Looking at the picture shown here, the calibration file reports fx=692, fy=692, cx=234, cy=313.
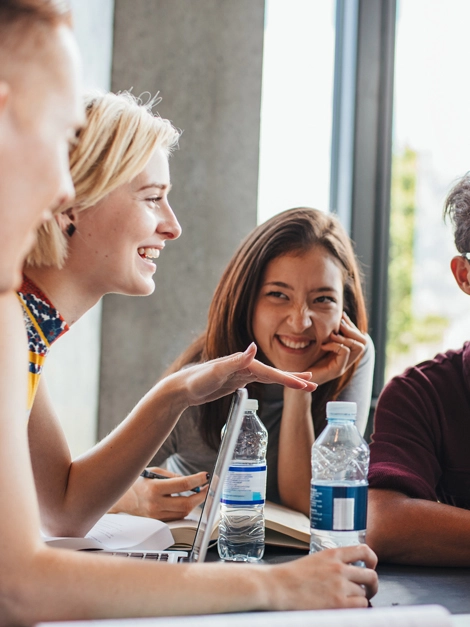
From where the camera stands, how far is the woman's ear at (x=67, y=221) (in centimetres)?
109

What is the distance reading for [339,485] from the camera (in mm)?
937

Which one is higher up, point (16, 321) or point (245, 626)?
point (16, 321)

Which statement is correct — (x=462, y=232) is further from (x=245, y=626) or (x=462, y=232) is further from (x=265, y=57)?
(x=265, y=57)

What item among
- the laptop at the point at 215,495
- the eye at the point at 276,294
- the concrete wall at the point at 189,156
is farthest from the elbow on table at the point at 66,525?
the concrete wall at the point at 189,156

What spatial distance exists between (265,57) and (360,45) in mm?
Answer: 373

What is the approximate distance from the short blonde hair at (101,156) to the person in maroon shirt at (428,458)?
0.66 m

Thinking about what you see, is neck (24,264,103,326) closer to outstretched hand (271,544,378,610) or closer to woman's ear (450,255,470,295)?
outstretched hand (271,544,378,610)

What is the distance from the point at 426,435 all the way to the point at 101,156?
775 millimetres

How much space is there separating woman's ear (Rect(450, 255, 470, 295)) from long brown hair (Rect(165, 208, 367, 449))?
1.23 ft

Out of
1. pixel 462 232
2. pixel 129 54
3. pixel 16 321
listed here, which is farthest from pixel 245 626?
pixel 129 54

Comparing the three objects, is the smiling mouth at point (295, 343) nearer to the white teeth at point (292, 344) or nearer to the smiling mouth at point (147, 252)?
the white teeth at point (292, 344)

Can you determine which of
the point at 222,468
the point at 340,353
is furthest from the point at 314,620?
the point at 340,353

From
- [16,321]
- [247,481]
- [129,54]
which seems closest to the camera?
[16,321]

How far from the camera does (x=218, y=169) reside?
2510mm
